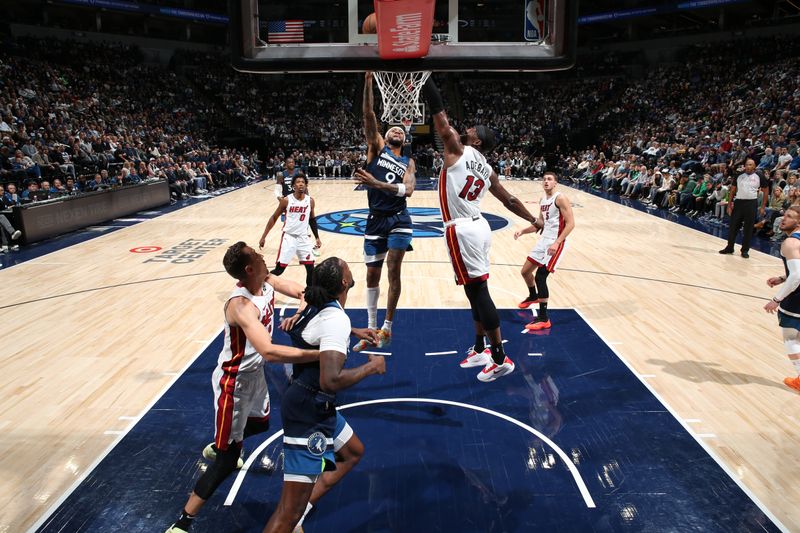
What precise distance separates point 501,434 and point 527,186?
67.8ft

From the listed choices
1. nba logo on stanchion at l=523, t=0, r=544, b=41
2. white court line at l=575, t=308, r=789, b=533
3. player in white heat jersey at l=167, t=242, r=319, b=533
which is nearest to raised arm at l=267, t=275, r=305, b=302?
player in white heat jersey at l=167, t=242, r=319, b=533

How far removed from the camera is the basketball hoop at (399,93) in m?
11.2

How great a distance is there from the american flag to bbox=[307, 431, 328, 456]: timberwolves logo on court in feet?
10.5

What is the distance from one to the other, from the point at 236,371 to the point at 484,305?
2.16 meters

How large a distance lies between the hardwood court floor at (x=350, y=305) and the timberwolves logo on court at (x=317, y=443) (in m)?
1.90

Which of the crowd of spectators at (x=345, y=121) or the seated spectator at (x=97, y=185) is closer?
the seated spectator at (x=97, y=185)

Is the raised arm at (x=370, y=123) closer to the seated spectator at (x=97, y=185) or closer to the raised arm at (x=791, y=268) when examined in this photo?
the raised arm at (x=791, y=268)

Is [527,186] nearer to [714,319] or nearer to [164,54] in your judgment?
[714,319]

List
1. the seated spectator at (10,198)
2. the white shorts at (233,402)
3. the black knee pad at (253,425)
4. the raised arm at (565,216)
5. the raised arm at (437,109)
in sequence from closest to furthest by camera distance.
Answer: the white shorts at (233,402) → the black knee pad at (253,425) → the raised arm at (437,109) → the raised arm at (565,216) → the seated spectator at (10,198)

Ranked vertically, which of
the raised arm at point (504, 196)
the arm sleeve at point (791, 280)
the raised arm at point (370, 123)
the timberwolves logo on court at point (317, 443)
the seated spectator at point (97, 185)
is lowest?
the timberwolves logo on court at point (317, 443)

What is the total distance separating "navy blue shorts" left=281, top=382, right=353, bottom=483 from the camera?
291 centimetres

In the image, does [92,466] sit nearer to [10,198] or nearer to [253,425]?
[253,425]

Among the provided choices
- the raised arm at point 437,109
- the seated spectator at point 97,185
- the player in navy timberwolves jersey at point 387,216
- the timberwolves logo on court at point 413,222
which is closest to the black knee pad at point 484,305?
the player in navy timberwolves jersey at point 387,216

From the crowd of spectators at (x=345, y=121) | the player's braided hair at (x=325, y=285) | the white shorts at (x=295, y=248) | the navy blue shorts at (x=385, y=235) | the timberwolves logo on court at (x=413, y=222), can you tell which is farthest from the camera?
the crowd of spectators at (x=345, y=121)
